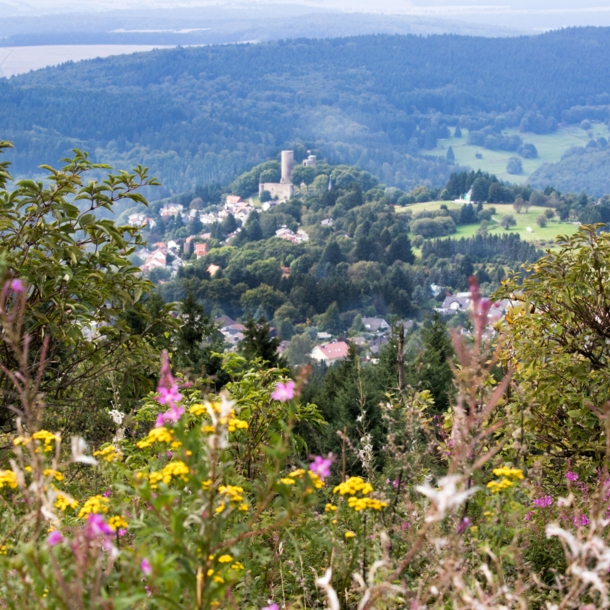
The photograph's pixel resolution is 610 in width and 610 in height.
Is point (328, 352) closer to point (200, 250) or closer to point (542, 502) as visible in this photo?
point (200, 250)

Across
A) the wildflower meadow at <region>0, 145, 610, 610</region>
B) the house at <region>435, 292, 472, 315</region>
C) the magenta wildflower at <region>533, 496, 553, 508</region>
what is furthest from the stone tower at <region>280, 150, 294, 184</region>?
the magenta wildflower at <region>533, 496, 553, 508</region>

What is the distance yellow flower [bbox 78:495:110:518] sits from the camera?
1446 mm

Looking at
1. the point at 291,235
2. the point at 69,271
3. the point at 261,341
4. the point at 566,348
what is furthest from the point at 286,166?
the point at 69,271

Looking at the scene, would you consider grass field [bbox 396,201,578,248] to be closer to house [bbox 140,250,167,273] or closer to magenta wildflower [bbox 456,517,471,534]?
house [bbox 140,250,167,273]

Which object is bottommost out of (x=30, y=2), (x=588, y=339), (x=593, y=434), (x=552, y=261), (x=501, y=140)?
(x=501, y=140)

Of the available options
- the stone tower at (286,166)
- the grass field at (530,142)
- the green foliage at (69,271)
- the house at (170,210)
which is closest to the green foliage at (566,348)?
the green foliage at (69,271)

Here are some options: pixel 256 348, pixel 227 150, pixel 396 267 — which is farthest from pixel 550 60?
pixel 256 348

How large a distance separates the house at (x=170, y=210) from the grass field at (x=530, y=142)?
198 ft

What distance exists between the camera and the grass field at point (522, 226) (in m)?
67.6

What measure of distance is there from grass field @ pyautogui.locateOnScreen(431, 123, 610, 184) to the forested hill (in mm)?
3072

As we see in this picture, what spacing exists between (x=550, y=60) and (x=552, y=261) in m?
204

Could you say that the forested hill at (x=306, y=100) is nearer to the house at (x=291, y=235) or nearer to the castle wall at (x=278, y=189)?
the castle wall at (x=278, y=189)

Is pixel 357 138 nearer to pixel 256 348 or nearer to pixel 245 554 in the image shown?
pixel 256 348

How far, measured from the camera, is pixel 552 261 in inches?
162
